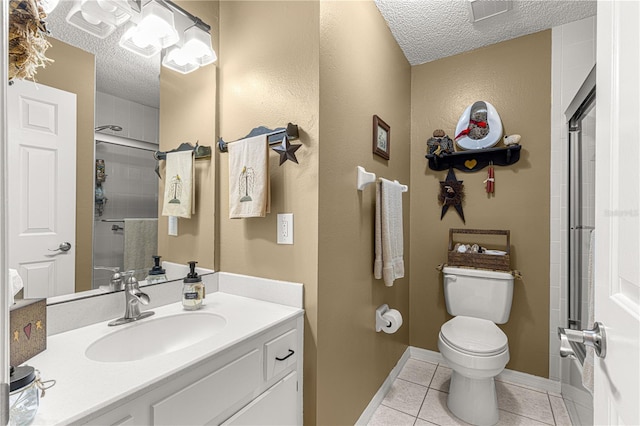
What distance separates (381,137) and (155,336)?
1.64 meters

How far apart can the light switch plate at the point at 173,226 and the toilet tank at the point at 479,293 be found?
6.06ft

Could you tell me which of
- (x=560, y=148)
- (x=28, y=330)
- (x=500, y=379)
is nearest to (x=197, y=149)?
(x=28, y=330)

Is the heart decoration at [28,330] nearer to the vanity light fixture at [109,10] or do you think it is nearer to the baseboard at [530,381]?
the vanity light fixture at [109,10]

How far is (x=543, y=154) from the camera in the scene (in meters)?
2.13

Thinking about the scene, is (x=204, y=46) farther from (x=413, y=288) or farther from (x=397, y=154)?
(x=413, y=288)

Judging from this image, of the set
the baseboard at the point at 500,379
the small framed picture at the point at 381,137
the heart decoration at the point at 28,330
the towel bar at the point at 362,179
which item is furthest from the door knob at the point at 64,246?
the baseboard at the point at 500,379

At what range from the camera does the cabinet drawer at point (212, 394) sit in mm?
794

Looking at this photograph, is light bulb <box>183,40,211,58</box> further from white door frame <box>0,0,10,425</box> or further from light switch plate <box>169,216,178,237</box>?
white door frame <box>0,0,10,425</box>

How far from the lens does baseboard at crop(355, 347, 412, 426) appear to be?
1743mm

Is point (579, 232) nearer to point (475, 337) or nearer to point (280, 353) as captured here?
point (475, 337)

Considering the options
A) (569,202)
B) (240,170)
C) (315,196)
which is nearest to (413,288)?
(569,202)

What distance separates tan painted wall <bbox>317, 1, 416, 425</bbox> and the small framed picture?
0.04 m

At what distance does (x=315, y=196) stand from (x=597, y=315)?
3.16 ft

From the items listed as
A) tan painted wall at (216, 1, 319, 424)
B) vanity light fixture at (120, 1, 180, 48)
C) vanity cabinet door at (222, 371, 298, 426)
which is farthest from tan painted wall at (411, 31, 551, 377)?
vanity light fixture at (120, 1, 180, 48)
